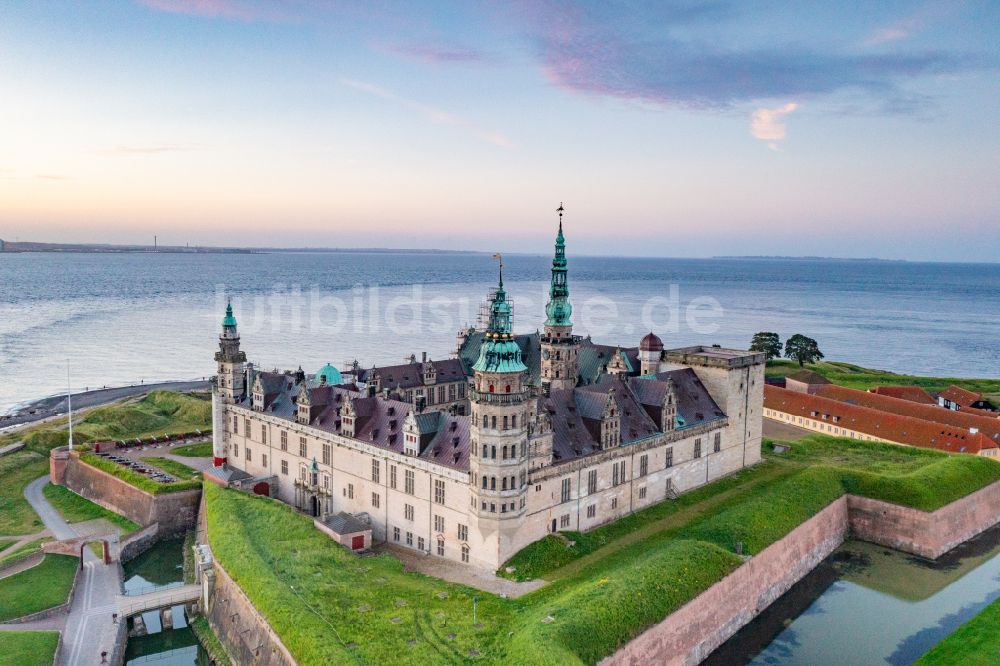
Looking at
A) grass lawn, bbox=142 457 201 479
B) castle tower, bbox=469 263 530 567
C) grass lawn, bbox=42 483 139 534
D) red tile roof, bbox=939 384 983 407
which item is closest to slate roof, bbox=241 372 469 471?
castle tower, bbox=469 263 530 567

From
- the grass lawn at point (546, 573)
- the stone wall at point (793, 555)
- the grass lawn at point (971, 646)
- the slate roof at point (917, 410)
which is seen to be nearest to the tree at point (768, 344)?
the slate roof at point (917, 410)

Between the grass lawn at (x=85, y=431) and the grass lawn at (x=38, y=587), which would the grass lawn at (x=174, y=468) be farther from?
the grass lawn at (x=38, y=587)

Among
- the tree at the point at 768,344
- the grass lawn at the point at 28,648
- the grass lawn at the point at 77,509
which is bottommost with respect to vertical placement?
the grass lawn at the point at 77,509

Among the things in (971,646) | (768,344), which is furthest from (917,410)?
(768,344)

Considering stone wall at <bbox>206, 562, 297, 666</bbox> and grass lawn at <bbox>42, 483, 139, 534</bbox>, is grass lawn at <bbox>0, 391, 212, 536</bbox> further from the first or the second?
stone wall at <bbox>206, 562, 297, 666</bbox>

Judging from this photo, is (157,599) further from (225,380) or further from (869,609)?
(869,609)

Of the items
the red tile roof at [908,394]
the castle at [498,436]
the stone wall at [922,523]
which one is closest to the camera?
the castle at [498,436]
